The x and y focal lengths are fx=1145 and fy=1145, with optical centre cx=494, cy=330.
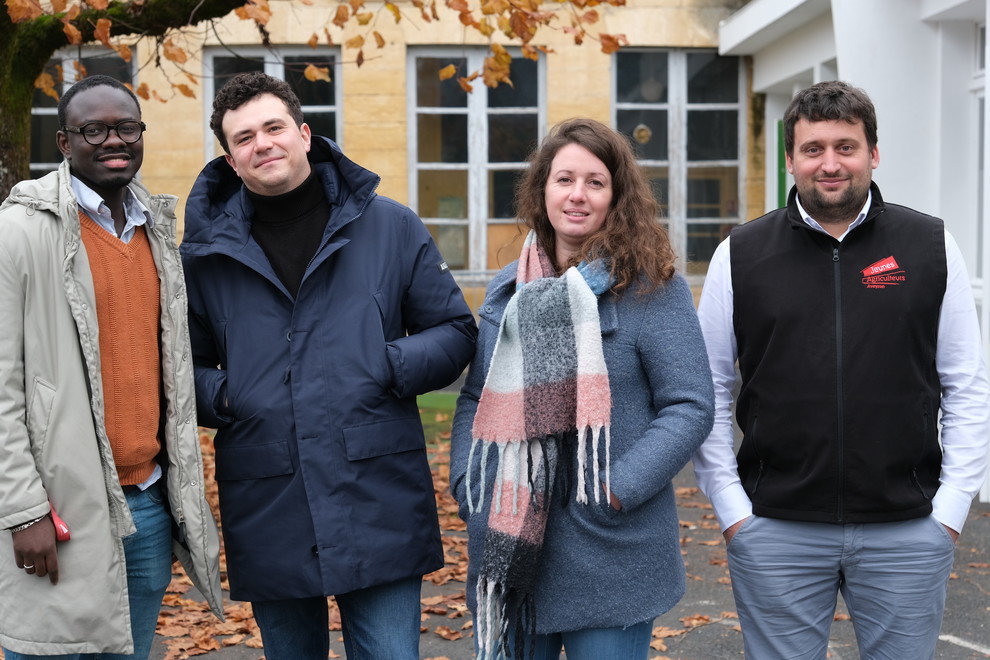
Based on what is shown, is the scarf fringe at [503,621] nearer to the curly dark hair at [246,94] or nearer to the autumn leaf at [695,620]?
the curly dark hair at [246,94]

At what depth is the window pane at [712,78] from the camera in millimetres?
14305

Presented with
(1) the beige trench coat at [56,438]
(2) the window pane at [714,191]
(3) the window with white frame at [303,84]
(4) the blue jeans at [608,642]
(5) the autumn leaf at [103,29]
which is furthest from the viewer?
(2) the window pane at [714,191]

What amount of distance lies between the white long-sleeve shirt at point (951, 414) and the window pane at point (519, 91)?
1116 centimetres

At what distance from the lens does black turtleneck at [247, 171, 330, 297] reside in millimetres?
3365

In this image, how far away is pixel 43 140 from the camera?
1414cm

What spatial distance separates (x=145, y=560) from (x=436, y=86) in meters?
11.5

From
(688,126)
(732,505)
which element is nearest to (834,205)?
(732,505)

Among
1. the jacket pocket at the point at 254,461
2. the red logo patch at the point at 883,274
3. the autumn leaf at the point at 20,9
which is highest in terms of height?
the autumn leaf at the point at 20,9

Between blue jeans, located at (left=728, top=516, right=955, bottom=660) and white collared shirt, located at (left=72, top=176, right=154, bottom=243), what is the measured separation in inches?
75.3

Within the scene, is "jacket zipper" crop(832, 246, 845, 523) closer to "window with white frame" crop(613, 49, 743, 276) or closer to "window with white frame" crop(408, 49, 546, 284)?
"window with white frame" crop(408, 49, 546, 284)

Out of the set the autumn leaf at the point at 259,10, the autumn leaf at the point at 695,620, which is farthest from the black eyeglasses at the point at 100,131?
the autumn leaf at the point at 695,620

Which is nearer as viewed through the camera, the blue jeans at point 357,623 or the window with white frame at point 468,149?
the blue jeans at point 357,623

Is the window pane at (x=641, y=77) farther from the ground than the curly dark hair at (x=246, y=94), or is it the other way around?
the window pane at (x=641, y=77)

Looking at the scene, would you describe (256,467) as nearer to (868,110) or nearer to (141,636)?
(141,636)
